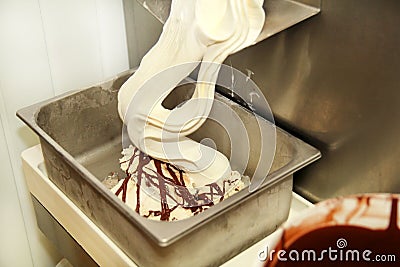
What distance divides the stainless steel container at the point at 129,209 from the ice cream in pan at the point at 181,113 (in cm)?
7

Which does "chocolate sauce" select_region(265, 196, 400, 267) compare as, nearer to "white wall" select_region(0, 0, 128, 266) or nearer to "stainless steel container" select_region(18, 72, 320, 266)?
"stainless steel container" select_region(18, 72, 320, 266)

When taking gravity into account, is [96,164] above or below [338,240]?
below

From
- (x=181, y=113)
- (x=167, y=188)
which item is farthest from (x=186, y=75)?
(x=167, y=188)

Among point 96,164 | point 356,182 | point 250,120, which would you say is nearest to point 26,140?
point 96,164

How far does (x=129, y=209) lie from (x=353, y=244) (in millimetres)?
275

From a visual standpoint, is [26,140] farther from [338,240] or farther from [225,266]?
[338,240]

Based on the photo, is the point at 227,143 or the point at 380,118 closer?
the point at 380,118

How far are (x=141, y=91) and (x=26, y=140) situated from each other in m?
0.35

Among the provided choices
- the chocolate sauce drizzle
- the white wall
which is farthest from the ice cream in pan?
the white wall

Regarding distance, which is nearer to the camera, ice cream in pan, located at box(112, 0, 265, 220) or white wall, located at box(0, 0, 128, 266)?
ice cream in pan, located at box(112, 0, 265, 220)

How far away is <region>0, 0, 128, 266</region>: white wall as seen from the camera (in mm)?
1070

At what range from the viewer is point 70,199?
3.17ft

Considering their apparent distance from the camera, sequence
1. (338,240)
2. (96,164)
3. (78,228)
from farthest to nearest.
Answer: (96,164) < (78,228) < (338,240)

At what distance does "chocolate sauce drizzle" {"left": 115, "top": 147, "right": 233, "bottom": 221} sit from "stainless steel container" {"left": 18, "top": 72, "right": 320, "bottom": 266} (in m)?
0.07
